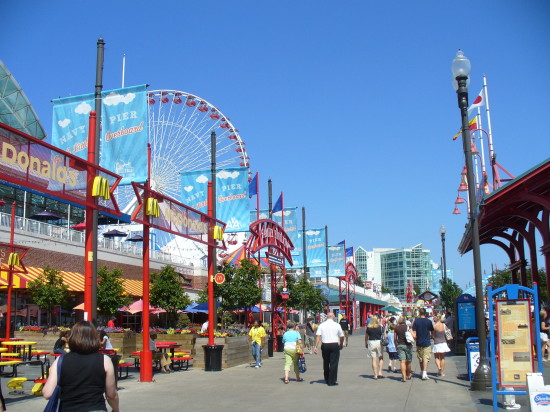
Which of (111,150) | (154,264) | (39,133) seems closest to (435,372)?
(111,150)

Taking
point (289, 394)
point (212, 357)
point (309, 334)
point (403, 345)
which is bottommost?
point (289, 394)

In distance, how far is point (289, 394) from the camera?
13.2 meters

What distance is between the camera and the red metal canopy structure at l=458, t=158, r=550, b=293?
1823 centimetres

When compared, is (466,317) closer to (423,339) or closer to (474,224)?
(423,339)

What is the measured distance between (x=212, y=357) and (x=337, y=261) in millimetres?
33540

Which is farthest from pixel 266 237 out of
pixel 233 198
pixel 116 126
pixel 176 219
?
pixel 116 126

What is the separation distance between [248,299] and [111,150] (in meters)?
18.5

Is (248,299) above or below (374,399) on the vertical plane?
above

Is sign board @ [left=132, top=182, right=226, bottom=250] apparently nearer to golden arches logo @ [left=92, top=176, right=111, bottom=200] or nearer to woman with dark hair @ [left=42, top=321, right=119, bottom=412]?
golden arches logo @ [left=92, top=176, right=111, bottom=200]

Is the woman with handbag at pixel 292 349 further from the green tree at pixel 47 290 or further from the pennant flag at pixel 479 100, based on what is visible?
the green tree at pixel 47 290

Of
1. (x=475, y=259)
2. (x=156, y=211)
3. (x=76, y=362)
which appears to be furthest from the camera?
(x=156, y=211)

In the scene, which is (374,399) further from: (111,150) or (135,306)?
(135,306)

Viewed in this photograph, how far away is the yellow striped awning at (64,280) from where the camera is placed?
28.2m

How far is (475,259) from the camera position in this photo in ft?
43.2
